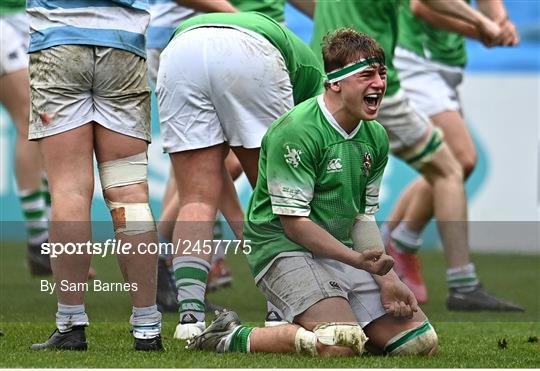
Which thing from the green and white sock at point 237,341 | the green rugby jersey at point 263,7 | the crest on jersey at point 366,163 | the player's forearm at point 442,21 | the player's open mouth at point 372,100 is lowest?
the player's forearm at point 442,21

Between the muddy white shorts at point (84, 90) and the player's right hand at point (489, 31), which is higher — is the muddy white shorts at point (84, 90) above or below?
above

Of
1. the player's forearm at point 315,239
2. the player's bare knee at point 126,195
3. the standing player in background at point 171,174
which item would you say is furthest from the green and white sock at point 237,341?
the standing player in background at point 171,174

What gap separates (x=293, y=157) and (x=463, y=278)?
8.93 feet

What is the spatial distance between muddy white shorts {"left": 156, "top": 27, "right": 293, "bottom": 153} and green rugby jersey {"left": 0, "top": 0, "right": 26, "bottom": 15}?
301 centimetres

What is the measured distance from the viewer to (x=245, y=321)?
7223 mm

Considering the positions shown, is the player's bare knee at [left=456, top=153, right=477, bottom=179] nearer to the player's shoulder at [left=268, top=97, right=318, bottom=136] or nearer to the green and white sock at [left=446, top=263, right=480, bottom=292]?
the green and white sock at [left=446, top=263, right=480, bottom=292]

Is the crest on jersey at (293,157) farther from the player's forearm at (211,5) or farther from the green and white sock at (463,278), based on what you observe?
the green and white sock at (463,278)

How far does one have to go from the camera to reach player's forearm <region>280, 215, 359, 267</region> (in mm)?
5621

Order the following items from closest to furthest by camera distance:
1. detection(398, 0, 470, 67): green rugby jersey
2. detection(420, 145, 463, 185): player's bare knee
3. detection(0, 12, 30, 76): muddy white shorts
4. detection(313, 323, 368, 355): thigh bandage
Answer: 1. detection(313, 323, 368, 355): thigh bandage
2. detection(420, 145, 463, 185): player's bare knee
3. detection(0, 12, 30, 76): muddy white shorts
4. detection(398, 0, 470, 67): green rugby jersey

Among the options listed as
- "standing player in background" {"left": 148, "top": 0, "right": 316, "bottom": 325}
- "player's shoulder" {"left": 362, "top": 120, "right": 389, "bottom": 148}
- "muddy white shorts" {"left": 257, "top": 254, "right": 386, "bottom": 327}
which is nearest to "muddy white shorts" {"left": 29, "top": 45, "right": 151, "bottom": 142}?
Answer: "muddy white shorts" {"left": 257, "top": 254, "right": 386, "bottom": 327}

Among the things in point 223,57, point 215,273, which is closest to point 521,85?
point 215,273

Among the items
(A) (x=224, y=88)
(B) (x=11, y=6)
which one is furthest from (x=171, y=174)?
(A) (x=224, y=88)

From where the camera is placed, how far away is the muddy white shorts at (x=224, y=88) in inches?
253

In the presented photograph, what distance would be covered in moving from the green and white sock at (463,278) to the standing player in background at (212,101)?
204cm
